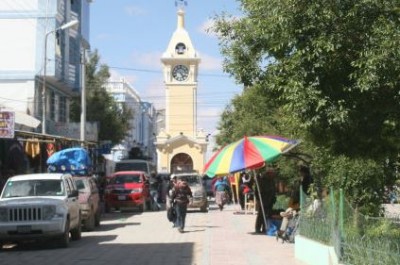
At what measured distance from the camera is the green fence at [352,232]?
31.0ft

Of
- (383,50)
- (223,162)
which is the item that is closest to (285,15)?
(383,50)

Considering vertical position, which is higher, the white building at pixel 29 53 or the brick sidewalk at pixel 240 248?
the white building at pixel 29 53

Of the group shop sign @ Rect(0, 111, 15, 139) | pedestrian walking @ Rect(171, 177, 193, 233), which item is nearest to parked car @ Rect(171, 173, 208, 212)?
pedestrian walking @ Rect(171, 177, 193, 233)

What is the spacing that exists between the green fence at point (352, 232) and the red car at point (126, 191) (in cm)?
1941

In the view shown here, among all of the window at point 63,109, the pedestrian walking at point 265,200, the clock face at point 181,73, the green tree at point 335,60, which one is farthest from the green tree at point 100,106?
the green tree at point 335,60

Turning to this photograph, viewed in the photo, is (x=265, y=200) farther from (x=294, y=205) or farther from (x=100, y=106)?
(x=100, y=106)

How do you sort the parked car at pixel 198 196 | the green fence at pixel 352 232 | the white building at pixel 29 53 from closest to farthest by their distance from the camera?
the green fence at pixel 352 232 < the parked car at pixel 198 196 < the white building at pixel 29 53

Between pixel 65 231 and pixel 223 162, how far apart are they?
14.1 ft

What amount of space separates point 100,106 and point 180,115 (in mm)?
24723

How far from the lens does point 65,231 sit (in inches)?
691

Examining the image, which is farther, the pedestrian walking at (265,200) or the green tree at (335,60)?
the pedestrian walking at (265,200)

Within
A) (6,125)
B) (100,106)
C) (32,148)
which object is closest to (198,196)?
(32,148)

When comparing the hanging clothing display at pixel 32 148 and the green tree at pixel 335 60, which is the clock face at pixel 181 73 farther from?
the green tree at pixel 335 60

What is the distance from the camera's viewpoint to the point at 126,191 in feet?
107
